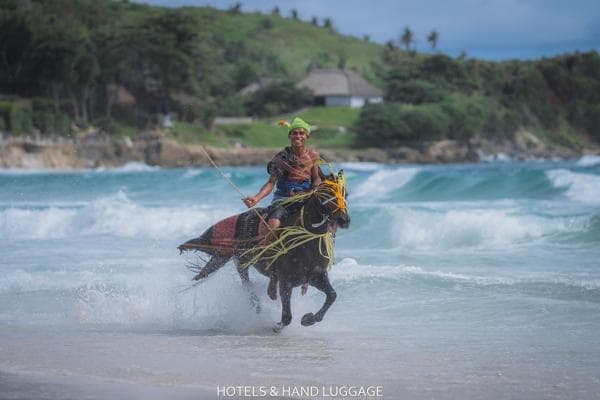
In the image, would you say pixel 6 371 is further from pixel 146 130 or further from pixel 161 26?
pixel 161 26

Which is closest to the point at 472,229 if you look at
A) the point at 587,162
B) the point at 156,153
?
the point at 156,153

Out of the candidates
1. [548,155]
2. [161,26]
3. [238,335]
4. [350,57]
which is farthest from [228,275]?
[350,57]

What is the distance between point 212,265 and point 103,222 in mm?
11198

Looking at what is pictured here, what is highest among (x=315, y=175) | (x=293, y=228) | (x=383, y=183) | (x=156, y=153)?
Answer: (x=315, y=175)

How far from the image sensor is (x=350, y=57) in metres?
121

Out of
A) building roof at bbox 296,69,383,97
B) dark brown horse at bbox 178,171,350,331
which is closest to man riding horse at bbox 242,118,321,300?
dark brown horse at bbox 178,171,350,331

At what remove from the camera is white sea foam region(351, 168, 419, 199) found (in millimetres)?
32919

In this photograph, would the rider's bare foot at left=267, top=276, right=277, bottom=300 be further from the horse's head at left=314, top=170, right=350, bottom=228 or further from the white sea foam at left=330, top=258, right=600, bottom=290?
the white sea foam at left=330, top=258, right=600, bottom=290

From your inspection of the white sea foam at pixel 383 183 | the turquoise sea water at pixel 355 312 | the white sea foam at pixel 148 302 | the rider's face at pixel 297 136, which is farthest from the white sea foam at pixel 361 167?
the rider's face at pixel 297 136

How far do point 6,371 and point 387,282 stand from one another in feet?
19.4

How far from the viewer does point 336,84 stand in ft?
274

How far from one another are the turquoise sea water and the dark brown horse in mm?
363

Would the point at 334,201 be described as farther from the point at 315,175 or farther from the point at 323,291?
the point at 323,291

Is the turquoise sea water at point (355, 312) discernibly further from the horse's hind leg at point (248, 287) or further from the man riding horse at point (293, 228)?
the man riding horse at point (293, 228)
